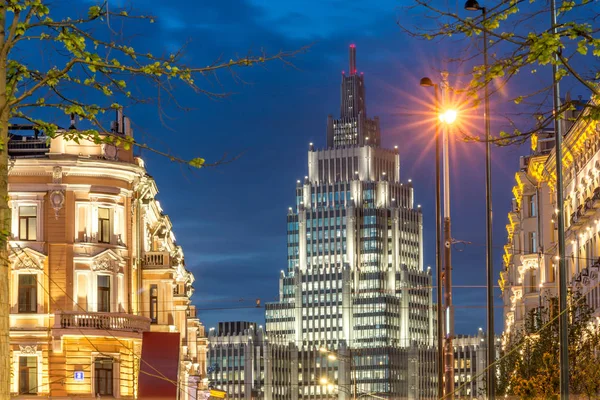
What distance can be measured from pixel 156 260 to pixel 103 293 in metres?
6.35

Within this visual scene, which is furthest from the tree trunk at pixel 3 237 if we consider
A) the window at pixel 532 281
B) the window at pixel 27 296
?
the window at pixel 532 281

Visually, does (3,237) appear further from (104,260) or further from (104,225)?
(104,225)

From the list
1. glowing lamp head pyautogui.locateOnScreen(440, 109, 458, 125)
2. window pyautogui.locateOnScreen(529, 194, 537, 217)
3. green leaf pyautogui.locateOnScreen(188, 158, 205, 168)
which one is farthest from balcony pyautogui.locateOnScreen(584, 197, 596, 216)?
green leaf pyautogui.locateOnScreen(188, 158, 205, 168)

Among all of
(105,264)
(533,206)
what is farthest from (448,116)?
(533,206)

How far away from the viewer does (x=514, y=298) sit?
12762cm

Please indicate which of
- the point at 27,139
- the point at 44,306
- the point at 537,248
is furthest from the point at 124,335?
the point at 537,248

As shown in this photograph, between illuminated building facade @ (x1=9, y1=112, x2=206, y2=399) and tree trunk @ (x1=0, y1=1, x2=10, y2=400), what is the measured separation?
146ft

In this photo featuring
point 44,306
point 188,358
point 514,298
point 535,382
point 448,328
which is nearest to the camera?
point 448,328

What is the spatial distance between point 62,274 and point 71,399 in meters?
6.34

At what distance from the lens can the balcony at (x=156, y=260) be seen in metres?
73.7

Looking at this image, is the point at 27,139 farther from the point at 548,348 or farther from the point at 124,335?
the point at 548,348

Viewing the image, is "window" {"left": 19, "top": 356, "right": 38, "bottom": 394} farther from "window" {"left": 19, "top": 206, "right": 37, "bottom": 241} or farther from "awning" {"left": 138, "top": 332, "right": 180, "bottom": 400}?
"window" {"left": 19, "top": 206, "right": 37, "bottom": 241}

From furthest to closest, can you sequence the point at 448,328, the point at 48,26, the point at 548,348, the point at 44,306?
the point at 44,306 → the point at 548,348 → the point at 448,328 → the point at 48,26

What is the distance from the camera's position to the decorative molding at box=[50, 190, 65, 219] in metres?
67.4
